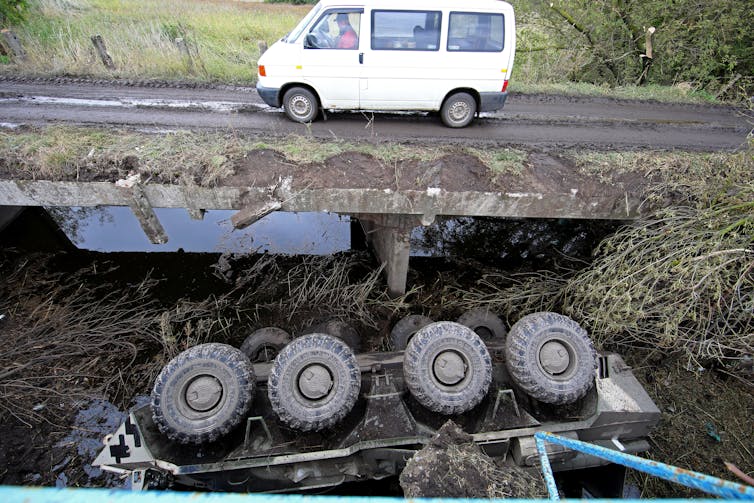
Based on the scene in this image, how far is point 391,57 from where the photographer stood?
6.16m

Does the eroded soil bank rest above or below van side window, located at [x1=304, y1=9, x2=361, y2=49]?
below

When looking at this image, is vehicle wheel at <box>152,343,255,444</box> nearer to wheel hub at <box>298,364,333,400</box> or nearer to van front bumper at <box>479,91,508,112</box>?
wheel hub at <box>298,364,333,400</box>

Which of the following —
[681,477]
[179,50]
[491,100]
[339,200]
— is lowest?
[681,477]

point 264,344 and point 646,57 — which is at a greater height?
point 646,57

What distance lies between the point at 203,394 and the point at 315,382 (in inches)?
44.8

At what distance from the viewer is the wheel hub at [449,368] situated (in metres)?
3.89

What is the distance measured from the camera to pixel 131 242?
7387mm

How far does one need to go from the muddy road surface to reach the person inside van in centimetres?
119

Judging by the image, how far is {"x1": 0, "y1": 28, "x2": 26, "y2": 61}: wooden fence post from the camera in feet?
30.1

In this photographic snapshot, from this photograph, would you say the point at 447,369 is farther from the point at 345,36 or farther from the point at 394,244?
the point at 345,36

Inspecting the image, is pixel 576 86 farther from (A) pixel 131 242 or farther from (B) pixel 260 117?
(A) pixel 131 242

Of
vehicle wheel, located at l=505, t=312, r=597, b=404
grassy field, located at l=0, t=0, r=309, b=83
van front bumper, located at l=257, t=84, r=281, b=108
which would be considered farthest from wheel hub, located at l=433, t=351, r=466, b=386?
grassy field, located at l=0, t=0, r=309, b=83

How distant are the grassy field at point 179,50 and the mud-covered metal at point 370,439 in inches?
315

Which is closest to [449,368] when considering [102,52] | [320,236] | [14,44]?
[320,236]
